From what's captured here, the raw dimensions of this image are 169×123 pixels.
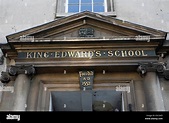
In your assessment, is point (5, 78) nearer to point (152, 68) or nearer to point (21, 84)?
point (21, 84)

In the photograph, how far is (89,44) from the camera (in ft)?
41.7

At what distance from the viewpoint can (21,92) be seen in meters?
11.8

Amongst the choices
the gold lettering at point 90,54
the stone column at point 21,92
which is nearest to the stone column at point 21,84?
the stone column at point 21,92

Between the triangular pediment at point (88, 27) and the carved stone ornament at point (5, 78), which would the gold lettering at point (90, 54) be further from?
the carved stone ornament at point (5, 78)

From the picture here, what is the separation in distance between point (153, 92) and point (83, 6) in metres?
5.57

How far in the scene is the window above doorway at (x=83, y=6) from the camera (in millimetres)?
15266

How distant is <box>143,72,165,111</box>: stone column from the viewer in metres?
11.3

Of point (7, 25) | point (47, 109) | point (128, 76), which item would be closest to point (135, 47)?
point (128, 76)

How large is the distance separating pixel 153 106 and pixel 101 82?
2016 millimetres

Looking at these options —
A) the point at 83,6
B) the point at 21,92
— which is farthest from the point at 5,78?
the point at 83,6

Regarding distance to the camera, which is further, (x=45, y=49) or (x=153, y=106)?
(x=45, y=49)

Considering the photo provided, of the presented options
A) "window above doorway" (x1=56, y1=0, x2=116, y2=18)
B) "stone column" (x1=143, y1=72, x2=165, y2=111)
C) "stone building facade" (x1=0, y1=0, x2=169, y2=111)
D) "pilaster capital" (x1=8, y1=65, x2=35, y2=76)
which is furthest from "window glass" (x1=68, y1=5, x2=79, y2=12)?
"stone column" (x1=143, y1=72, x2=165, y2=111)

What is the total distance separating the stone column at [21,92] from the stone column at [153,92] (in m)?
3.75
